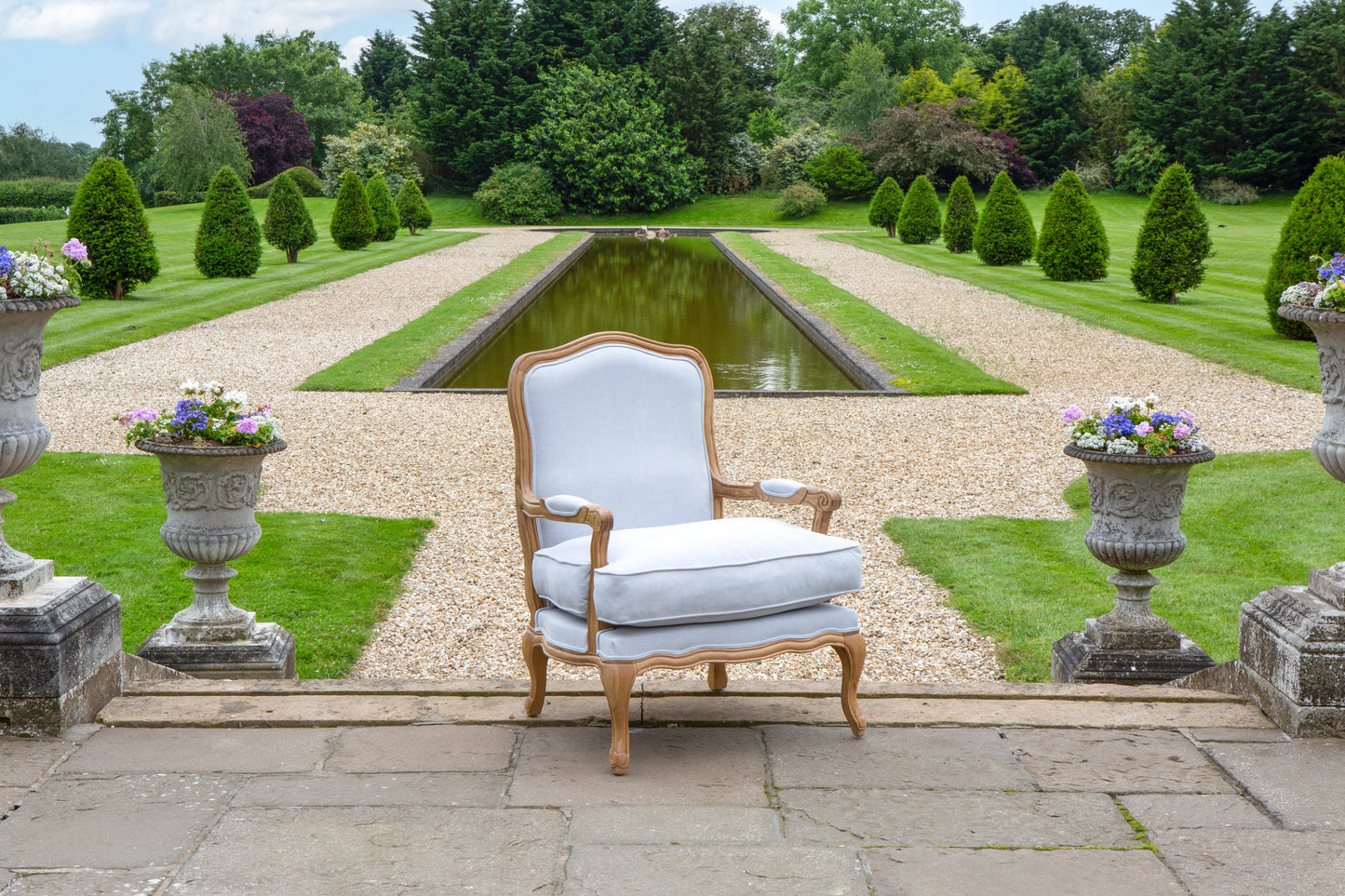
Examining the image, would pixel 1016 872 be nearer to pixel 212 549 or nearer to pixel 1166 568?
pixel 212 549

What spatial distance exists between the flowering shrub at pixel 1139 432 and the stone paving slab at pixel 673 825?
1.80 meters

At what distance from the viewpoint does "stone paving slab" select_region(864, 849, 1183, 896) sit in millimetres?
2285

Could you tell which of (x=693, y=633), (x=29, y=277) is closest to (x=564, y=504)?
(x=693, y=633)

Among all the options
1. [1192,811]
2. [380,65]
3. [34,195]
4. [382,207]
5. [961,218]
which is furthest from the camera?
[380,65]

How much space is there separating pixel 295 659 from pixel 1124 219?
114 ft

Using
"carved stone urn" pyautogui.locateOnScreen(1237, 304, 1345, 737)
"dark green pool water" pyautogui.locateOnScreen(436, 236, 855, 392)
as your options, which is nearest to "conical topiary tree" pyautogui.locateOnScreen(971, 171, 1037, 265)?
"dark green pool water" pyautogui.locateOnScreen(436, 236, 855, 392)

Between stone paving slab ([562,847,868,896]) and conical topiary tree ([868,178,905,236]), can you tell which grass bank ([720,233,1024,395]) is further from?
conical topiary tree ([868,178,905,236])

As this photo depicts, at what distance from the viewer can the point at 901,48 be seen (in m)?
51.6

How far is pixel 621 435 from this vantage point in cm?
354

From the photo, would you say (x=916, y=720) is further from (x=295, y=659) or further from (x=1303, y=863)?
(x=295, y=659)

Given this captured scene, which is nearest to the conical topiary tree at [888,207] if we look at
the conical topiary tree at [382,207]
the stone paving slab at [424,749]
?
the conical topiary tree at [382,207]

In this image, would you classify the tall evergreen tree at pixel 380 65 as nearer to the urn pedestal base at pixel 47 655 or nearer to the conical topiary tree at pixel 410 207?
the conical topiary tree at pixel 410 207

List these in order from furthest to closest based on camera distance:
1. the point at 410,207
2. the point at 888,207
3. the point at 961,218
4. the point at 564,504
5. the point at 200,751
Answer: the point at 410,207 → the point at 888,207 → the point at 961,218 → the point at 564,504 → the point at 200,751

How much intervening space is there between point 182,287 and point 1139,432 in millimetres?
16877
